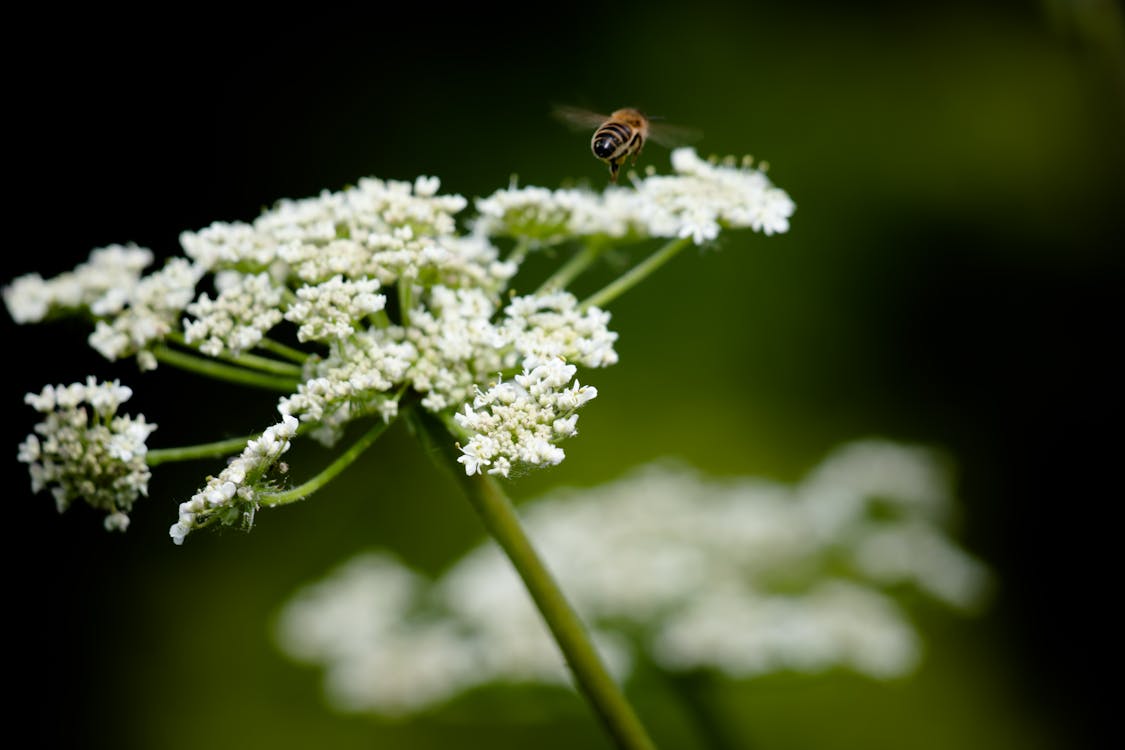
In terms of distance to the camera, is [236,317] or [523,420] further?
[236,317]

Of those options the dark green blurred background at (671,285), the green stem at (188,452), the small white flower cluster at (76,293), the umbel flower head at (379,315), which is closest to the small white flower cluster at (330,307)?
the umbel flower head at (379,315)

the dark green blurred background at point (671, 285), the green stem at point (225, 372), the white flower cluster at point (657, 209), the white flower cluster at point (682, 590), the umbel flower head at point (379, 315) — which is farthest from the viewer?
the dark green blurred background at point (671, 285)

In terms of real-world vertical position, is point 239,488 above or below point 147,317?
below

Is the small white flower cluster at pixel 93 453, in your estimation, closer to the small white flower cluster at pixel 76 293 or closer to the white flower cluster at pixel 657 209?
the small white flower cluster at pixel 76 293

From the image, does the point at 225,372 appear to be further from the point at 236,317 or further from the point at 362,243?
the point at 362,243

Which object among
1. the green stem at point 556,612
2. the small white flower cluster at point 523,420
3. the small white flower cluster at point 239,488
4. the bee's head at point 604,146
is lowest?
the green stem at point 556,612

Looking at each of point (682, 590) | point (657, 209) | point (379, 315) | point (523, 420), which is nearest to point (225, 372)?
point (379, 315)

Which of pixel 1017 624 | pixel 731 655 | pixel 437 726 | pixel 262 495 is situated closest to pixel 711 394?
pixel 1017 624

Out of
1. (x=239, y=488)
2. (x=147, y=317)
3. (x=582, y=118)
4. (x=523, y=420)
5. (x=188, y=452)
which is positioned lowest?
(x=523, y=420)

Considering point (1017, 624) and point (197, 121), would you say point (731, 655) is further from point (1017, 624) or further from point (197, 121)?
point (197, 121)
